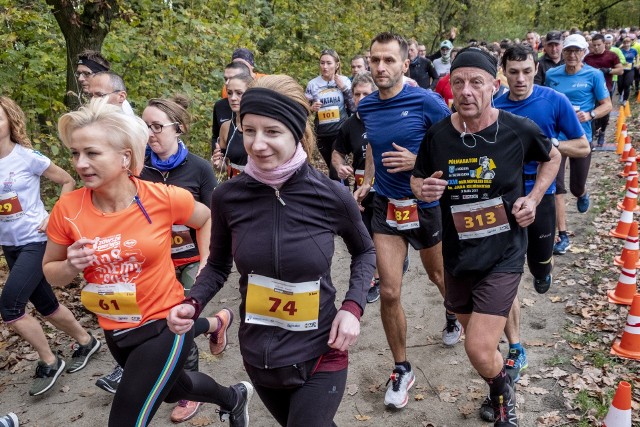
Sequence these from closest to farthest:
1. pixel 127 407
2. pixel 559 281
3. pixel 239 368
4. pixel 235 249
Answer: pixel 235 249 < pixel 127 407 < pixel 239 368 < pixel 559 281

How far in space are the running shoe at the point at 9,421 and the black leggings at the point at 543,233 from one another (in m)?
4.18

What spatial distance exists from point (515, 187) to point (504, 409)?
1401 millimetres

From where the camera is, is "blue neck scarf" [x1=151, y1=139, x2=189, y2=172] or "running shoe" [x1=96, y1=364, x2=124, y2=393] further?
"running shoe" [x1=96, y1=364, x2=124, y2=393]

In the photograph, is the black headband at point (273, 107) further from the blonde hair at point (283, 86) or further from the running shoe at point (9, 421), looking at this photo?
the running shoe at point (9, 421)

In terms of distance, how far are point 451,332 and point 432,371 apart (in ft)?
1.67

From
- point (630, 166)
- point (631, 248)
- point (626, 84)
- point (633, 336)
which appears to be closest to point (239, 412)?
point (633, 336)

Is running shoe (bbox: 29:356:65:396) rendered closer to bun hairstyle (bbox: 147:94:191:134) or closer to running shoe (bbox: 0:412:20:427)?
running shoe (bbox: 0:412:20:427)

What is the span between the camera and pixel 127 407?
2670mm

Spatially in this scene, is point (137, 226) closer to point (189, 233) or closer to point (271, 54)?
point (189, 233)

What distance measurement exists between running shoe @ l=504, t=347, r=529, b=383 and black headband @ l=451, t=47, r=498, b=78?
2.15 meters

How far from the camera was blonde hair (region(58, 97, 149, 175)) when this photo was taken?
2752mm

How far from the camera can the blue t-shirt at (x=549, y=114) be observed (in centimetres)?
445

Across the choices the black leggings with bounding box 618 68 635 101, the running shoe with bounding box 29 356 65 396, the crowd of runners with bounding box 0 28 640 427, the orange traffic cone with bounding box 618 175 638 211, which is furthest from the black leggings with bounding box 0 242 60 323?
the black leggings with bounding box 618 68 635 101

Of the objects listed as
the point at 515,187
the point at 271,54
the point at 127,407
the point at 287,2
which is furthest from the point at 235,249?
the point at 287,2
